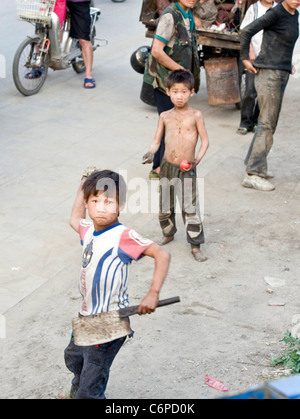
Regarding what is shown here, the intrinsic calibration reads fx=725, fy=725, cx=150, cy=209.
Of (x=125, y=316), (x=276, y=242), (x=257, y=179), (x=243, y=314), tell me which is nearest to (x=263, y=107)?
(x=257, y=179)

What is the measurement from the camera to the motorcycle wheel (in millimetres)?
9453

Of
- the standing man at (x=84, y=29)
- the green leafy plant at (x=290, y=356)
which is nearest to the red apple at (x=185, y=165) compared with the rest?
the green leafy plant at (x=290, y=356)

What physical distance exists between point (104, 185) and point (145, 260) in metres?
2.47

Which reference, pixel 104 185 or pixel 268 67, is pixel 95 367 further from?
pixel 268 67

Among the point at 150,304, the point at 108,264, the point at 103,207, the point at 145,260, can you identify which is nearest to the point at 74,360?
the point at 108,264

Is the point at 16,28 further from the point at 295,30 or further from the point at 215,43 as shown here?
the point at 295,30

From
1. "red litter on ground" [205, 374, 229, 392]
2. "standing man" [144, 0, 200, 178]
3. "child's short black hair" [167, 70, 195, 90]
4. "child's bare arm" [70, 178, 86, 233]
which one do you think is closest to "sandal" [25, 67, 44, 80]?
"standing man" [144, 0, 200, 178]

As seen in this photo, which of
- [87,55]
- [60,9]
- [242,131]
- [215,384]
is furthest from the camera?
[87,55]

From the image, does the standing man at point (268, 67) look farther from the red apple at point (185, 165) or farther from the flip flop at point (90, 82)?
the flip flop at point (90, 82)

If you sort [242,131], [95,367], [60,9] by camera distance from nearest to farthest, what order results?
[95,367], [242,131], [60,9]

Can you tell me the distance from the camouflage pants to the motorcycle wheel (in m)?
3.58

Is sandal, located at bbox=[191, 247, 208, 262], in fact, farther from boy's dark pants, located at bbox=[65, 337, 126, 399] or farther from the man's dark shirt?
boy's dark pants, located at bbox=[65, 337, 126, 399]

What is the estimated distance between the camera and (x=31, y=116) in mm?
9078

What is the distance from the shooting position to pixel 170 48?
7.31 m
